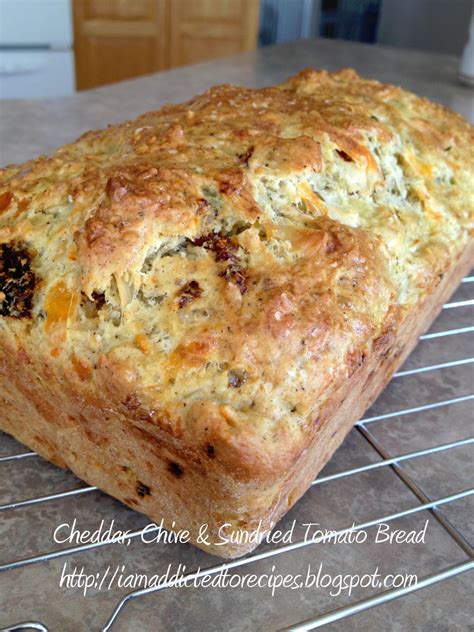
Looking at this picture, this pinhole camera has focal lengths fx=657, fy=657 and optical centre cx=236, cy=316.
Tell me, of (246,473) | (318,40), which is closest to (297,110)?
(246,473)

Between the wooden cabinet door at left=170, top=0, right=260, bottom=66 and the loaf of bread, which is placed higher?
the loaf of bread

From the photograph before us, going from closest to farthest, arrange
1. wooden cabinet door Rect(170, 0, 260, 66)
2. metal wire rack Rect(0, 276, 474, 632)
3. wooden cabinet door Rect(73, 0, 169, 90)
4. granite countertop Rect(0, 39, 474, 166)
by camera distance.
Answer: metal wire rack Rect(0, 276, 474, 632)
granite countertop Rect(0, 39, 474, 166)
wooden cabinet door Rect(73, 0, 169, 90)
wooden cabinet door Rect(170, 0, 260, 66)

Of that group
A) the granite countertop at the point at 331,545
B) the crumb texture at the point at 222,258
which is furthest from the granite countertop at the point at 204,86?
the granite countertop at the point at 331,545

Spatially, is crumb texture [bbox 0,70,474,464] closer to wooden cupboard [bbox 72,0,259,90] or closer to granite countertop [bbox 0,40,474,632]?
granite countertop [bbox 0,40,474,632]

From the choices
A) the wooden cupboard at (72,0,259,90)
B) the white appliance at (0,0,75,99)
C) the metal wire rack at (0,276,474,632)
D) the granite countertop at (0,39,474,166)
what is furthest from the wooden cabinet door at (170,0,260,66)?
the metal wire rack at (0,276,474,632)

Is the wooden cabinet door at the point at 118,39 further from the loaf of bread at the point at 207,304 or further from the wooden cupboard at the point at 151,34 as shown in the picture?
the loaf of bread at the point at 207,304

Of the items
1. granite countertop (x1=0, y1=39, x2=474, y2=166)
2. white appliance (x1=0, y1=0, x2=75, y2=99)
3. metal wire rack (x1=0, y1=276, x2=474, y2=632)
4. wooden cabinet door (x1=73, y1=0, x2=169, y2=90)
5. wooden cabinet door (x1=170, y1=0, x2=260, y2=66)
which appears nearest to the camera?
metal wire rack (x1=0, y1=276, x2=474, y2=632)

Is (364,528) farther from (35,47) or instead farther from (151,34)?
(151,34)
